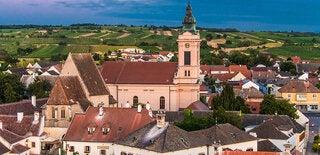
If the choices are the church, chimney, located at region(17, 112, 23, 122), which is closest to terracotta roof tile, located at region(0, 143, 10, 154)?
chimney, located at region(17, 112, 23, 122)

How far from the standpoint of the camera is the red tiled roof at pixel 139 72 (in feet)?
280

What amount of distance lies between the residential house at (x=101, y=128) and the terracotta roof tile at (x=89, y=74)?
1080cm

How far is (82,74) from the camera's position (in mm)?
70938

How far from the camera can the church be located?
84.4 meters

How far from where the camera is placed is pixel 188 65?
277 feet

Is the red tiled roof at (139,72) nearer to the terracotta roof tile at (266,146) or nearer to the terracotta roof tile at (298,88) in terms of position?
the terracotta roof tile at (266,146)

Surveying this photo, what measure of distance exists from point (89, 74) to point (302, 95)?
162ft

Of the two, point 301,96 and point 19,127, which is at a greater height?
point 19,127

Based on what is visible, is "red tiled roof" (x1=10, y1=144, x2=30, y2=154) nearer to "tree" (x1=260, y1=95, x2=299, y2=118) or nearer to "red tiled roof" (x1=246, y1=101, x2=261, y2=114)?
"tree" (x1=260, y1=95, x2=299, y2=118)

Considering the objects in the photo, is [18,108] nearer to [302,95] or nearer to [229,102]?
[229,102]

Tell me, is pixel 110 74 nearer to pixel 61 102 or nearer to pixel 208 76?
pixel 61 102

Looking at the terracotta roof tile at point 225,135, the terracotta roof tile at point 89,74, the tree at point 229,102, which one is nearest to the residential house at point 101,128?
the terracotta roof tile at point 225,135

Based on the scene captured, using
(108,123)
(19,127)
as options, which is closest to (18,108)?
(19,127)

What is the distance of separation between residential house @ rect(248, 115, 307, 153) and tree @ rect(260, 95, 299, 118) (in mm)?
6795
